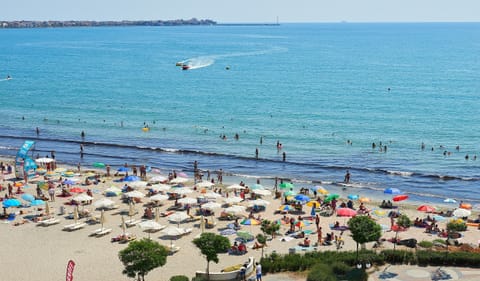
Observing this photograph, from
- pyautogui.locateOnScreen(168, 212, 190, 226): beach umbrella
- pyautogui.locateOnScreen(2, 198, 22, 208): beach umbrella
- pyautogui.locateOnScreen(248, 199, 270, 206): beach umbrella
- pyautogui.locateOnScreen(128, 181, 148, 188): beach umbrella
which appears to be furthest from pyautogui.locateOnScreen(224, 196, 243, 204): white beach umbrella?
pyautogui.locateOnScreen(2, 198, 22, 208): beach umbrella

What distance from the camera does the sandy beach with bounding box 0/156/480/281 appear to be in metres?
27.5

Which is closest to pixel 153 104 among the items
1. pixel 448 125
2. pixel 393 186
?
pixel 448 125

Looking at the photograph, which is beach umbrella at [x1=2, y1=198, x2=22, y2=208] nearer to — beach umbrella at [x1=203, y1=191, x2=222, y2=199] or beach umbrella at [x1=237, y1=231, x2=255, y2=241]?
beach umbrella at [x1=203, y1=191, x2=222, y2=199]

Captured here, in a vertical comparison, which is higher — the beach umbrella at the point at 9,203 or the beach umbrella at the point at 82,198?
the beach umbrella at the point at 82,198

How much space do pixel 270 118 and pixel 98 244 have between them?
1773 inches

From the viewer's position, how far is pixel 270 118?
73.8 m

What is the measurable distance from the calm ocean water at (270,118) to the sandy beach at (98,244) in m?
11.5

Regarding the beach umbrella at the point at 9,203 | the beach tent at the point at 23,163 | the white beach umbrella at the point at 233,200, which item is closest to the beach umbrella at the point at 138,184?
the white beach umbrella at the point at 233,200

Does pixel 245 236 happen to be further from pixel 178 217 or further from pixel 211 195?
pixel 211 195

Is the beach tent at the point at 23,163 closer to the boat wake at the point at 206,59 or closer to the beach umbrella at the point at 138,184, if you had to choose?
the beach umbrella at the point at 138,184

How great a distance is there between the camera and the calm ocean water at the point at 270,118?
52.6m

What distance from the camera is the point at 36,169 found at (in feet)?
159

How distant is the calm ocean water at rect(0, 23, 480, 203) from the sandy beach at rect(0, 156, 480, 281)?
11.5 m

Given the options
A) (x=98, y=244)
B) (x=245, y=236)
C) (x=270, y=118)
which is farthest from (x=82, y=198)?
(x=270, y=118)
